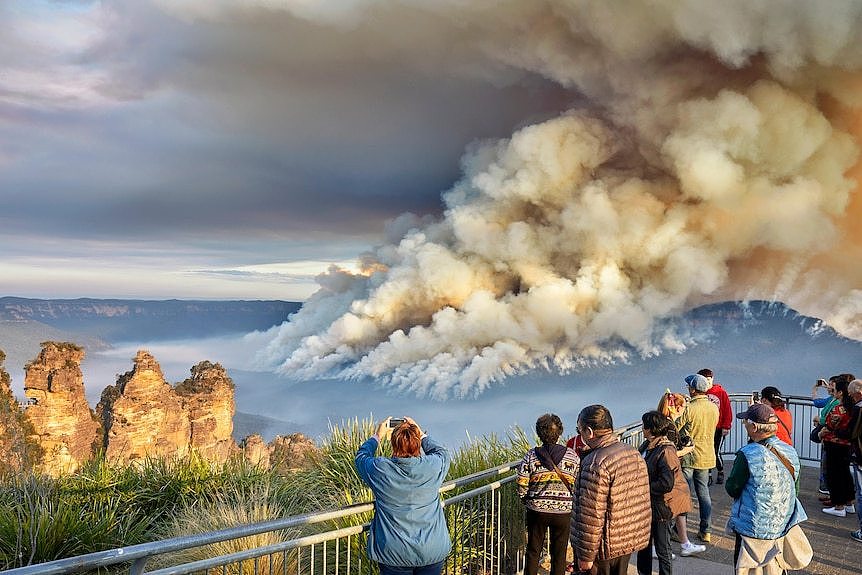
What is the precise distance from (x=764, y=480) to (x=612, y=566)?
1.18 m

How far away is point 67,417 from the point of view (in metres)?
59.6

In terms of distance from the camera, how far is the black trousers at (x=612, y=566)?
→ 4.52 metres

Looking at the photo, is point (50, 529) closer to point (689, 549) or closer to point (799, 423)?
point (689, 549)

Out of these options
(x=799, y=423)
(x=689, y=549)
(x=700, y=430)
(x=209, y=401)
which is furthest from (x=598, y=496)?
(x=209, y=401)

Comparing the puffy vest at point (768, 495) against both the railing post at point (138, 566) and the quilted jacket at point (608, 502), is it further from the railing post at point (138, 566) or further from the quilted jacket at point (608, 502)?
the railing post at point (138, 566)

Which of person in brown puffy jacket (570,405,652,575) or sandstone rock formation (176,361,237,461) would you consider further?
sandstone rock formation (176,361,237,461)

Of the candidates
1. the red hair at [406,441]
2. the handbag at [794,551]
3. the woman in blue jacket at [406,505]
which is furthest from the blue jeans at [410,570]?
the handbag at [794,551]

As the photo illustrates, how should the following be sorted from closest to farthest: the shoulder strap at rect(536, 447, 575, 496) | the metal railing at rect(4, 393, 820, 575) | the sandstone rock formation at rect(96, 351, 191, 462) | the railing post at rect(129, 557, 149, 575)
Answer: the railing post at rect(129, 557, 149, 575) → the metal railing at rect(4, 393, 820, 575) → the shoulder strap at rect(536, 447, 575, 496) → the sandstone rock formation at rect(96, 351, 191, 462)

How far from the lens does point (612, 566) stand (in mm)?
4637

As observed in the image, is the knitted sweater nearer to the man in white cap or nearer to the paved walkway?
the paved walkway

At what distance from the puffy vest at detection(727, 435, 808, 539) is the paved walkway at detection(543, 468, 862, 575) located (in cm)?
213

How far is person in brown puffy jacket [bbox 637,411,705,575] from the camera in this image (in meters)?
5.66

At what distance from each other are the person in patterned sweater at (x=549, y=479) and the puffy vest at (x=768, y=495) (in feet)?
3.78

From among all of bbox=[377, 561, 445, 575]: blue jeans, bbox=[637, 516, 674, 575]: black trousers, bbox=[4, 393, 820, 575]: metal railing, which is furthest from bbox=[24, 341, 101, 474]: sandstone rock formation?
bbox=[377, 561, 445, 575]: blue jeans
